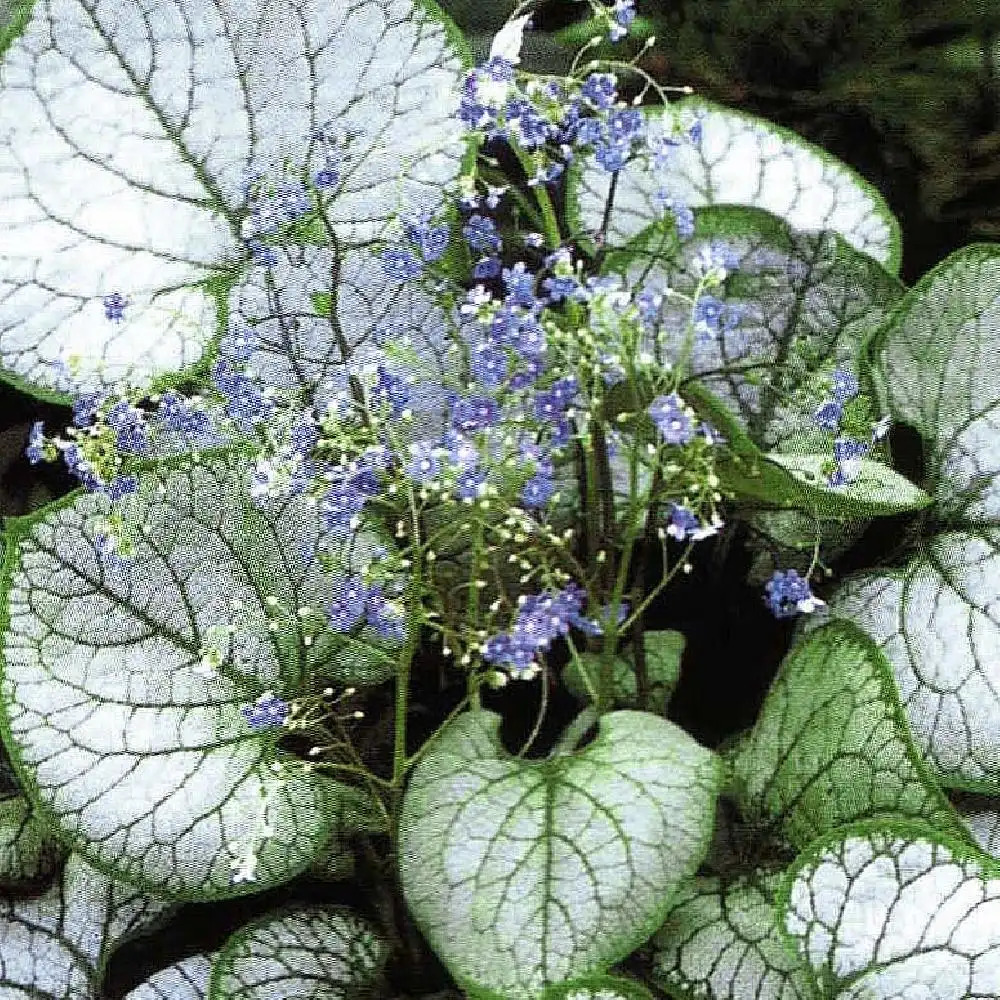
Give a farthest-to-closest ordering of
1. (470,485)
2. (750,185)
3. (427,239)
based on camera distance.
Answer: (750,185), (427,239), (470,485)

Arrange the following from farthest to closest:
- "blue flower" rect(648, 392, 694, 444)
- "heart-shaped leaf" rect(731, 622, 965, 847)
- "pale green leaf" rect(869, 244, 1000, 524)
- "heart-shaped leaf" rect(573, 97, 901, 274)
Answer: "heart-shaped leaf" rect(573, 97, 901, 274), "pale green leaf" rect(869, 244, 1000, 524), "heart-shaped leaf" rect(731, 622, 965, 847), "blue flower" rect(648, 392, 694, 444)

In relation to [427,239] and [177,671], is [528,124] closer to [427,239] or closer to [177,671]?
[427,239]

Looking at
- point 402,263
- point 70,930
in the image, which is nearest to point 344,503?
point 402,263

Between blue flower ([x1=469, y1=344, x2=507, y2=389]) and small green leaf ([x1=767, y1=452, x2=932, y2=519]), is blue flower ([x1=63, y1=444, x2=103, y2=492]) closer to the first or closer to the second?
blue flower ([x1=469, y1=344, x2=507, y2=389])

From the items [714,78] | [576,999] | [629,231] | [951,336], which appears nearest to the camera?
[576,999]

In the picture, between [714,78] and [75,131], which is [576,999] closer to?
[75,131]

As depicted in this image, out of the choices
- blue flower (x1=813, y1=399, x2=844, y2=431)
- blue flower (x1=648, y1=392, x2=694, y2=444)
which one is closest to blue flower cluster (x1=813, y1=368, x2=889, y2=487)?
blue flower (x1=813, y1=399, x2=844, y2=431)

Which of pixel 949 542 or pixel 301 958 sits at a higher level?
pixel 949 542

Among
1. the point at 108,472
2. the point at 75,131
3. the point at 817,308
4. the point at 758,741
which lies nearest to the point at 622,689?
the point at 758,741
